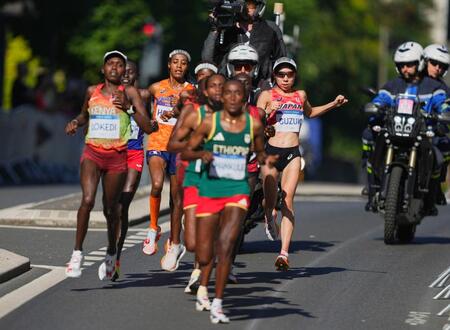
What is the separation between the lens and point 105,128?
1372 cm

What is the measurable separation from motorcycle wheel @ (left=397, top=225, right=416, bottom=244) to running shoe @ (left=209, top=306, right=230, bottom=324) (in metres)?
6.69

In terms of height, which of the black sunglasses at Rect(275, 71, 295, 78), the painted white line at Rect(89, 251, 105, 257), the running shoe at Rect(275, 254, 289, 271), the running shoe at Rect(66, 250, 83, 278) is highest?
the black sunglasses at Rect(275, 71, 295, 78)

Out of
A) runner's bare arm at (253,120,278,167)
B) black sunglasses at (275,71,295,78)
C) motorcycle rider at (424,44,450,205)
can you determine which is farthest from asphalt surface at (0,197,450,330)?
black sunglasses at (275,71,295,78)

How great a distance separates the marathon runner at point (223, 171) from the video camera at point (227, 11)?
13.9 feet

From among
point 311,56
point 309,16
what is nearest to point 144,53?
point 309,16

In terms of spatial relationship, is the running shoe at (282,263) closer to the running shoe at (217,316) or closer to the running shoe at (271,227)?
the running shoe at (271,227)

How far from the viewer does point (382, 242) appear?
730 inches

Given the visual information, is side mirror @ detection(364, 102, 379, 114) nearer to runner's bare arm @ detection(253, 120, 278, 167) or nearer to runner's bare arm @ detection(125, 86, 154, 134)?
runner's bare arm @ detection(125, 86, 154, 134)

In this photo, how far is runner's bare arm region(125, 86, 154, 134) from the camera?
13.7 m

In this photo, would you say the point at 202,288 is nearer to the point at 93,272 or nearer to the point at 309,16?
the point at 93,272

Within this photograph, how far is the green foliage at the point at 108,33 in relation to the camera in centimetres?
3775

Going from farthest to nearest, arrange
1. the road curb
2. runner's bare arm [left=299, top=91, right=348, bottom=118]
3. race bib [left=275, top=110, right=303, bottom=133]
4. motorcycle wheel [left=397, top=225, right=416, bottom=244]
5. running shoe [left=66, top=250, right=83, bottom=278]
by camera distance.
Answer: motorcycle wheel [left=397, top=225, right=416, bottom=244], race bib [left=275, top=110, right=303, bottom=133], runner's bare arm [left=299, top=91, right=348, bottom=118], the road curb, running shoe [left=66, top=250, right=83, bottom=278]

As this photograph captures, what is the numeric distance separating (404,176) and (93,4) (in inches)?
832

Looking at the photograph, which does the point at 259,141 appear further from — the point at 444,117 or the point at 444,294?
the point at 444,117
